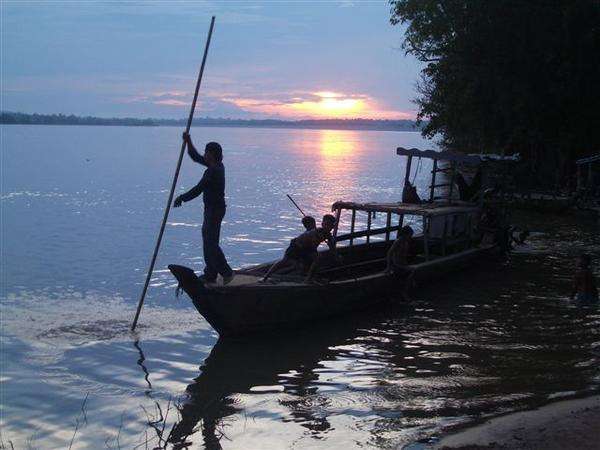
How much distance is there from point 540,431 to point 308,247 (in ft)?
19.1

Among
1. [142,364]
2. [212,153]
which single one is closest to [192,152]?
[212,153]

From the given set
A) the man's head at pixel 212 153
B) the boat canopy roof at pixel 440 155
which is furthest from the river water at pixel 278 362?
the man's head at pixel 212 153

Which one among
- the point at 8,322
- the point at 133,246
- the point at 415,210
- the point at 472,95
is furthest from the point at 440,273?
the point at 472,95

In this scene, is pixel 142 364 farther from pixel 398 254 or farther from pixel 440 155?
pixel 440 155

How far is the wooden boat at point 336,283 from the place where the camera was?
10.6 metres

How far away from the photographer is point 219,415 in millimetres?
8633

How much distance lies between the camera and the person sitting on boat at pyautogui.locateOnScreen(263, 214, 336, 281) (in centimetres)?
1184

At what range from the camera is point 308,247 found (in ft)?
39.5

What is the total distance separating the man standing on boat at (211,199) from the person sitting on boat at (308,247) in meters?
1.15

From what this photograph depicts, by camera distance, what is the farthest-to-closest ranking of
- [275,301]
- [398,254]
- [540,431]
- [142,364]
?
[398,254]
[275,301]
[142,364]
[540,431]

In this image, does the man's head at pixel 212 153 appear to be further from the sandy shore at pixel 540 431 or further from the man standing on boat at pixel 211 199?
the sandy shore at pixel 540 431

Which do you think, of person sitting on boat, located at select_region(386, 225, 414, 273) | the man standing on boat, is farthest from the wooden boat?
the man standing on boat

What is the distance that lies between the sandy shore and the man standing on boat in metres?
4.91

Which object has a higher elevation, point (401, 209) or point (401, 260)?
point (401, 209)
